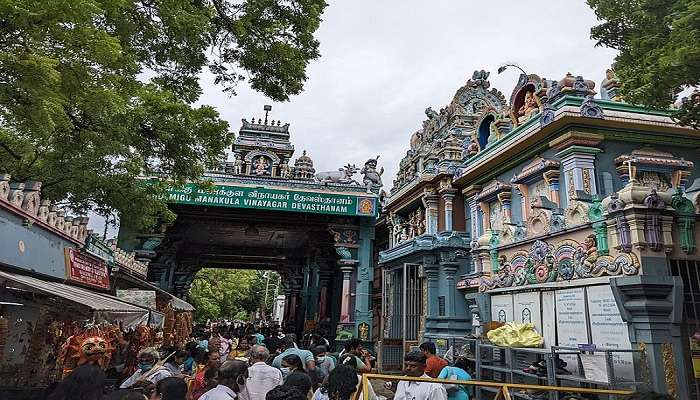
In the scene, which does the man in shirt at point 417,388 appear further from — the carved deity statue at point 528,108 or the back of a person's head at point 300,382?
the carved deity statue at point 528,108

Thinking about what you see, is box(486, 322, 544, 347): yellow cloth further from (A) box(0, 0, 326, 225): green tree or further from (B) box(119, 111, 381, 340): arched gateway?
(B) box(119, 111, 381, 340): arched gateway

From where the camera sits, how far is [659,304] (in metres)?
5.89

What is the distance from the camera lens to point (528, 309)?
8102 millimetres

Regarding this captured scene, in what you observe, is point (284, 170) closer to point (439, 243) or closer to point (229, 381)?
point (439, 243)

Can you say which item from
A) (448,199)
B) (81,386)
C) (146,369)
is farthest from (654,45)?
(448,199)

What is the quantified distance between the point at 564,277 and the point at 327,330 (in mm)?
16383

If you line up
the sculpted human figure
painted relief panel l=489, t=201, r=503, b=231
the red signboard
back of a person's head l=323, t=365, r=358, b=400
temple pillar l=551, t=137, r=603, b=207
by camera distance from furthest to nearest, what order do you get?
the sculpted human figure < painted relief panel l=489, t=201, r=503, b=231 < temple pillar l=551, t=137, r=603, b=207 < the red signboard < back of a person's head l=323, t=365, r=358, b=400

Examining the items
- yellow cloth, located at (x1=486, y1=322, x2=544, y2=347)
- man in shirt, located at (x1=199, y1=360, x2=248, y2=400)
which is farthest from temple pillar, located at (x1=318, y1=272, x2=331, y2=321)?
man in shirt, located at (x1=199, y1=360, x2=248, y2=400)

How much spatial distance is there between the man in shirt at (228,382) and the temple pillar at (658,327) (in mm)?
5013

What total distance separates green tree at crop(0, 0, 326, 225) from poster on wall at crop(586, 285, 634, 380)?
5.86 metres

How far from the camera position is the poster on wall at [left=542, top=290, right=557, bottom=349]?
7430 mm

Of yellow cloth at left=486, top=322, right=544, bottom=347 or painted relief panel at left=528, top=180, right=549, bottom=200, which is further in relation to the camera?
painted relief panel at left=528, top=180, right=549, bottom=200

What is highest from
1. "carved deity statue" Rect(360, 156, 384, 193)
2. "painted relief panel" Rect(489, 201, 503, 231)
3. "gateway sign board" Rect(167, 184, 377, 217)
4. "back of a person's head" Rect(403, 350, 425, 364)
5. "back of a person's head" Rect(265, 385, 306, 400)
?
"carved deity statue" Rect(360, 156, 384, 193)

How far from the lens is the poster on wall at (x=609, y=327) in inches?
239
